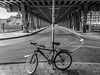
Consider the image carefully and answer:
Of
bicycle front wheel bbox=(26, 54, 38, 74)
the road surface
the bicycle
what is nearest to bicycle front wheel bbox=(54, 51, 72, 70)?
the bicycle

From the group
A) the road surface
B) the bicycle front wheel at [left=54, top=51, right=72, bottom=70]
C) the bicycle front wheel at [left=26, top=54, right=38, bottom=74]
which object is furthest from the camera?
the road surface

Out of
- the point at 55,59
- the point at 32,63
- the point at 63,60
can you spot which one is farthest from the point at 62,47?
the point at 32,63

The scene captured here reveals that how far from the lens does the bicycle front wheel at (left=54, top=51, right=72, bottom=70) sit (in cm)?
429

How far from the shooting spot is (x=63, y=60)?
4.39 meters

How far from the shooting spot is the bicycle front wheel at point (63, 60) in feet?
14.1

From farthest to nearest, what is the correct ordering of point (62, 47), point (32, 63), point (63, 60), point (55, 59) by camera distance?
point (62, 47) < point (63, 60) < point (55, 59) < point (32, 63)

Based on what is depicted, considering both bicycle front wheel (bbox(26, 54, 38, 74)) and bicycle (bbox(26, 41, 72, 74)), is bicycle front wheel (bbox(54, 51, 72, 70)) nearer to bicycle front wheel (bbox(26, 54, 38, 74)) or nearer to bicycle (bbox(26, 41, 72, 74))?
bicycle (bbox(26, 41, 72, 74))

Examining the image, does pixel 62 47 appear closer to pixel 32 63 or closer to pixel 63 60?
pixel 63 60

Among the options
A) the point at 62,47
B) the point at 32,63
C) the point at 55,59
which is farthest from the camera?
the point at 62,47

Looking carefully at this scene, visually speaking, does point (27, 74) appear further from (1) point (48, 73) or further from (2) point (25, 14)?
(2) point (25, 14)

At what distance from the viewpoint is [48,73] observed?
3965 mm

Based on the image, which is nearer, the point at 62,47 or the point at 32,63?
the point at 32,63

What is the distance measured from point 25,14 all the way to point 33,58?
21147 mm

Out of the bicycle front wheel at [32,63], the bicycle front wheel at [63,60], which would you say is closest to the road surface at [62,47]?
the bicycle front wheel at [63,60]
